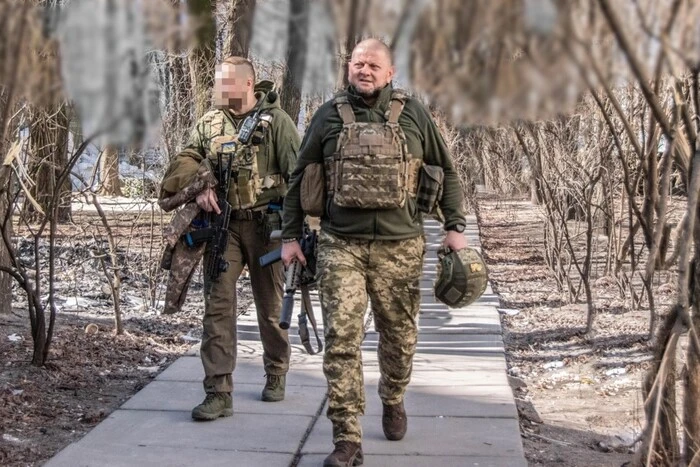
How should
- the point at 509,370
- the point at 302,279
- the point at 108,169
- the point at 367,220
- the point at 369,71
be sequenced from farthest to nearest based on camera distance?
the point at 108,169
the point at 509,370
the point at 302,279
the point at 367,220
the point at 369,71

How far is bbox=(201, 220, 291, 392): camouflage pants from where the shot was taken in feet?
18.2

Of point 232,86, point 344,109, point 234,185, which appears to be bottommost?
point 234,185

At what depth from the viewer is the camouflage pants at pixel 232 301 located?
218 inches

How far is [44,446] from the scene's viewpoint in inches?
206

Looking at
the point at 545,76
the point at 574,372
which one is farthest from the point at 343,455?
the point at 574,372

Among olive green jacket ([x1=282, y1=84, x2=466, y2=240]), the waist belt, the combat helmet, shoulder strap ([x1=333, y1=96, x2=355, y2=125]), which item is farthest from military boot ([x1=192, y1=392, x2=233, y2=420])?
shoulder strap ([x1=333, y1=96, x2=355, y2=125])

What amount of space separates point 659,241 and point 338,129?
1.49 m

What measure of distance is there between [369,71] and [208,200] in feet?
4.12

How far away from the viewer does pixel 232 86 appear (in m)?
5.54

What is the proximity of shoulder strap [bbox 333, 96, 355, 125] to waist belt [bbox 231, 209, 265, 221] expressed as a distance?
103cm

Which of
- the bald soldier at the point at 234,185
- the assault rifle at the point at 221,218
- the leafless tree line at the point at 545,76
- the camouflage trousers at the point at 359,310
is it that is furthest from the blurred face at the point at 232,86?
the camouflage trousers at the point at 359,310

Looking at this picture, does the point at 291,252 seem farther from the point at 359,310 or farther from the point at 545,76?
the point at 545,76

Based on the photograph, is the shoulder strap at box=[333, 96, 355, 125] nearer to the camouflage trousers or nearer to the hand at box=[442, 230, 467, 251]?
the camouflage trousers

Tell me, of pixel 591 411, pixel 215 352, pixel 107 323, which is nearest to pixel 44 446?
pixel 215 352
